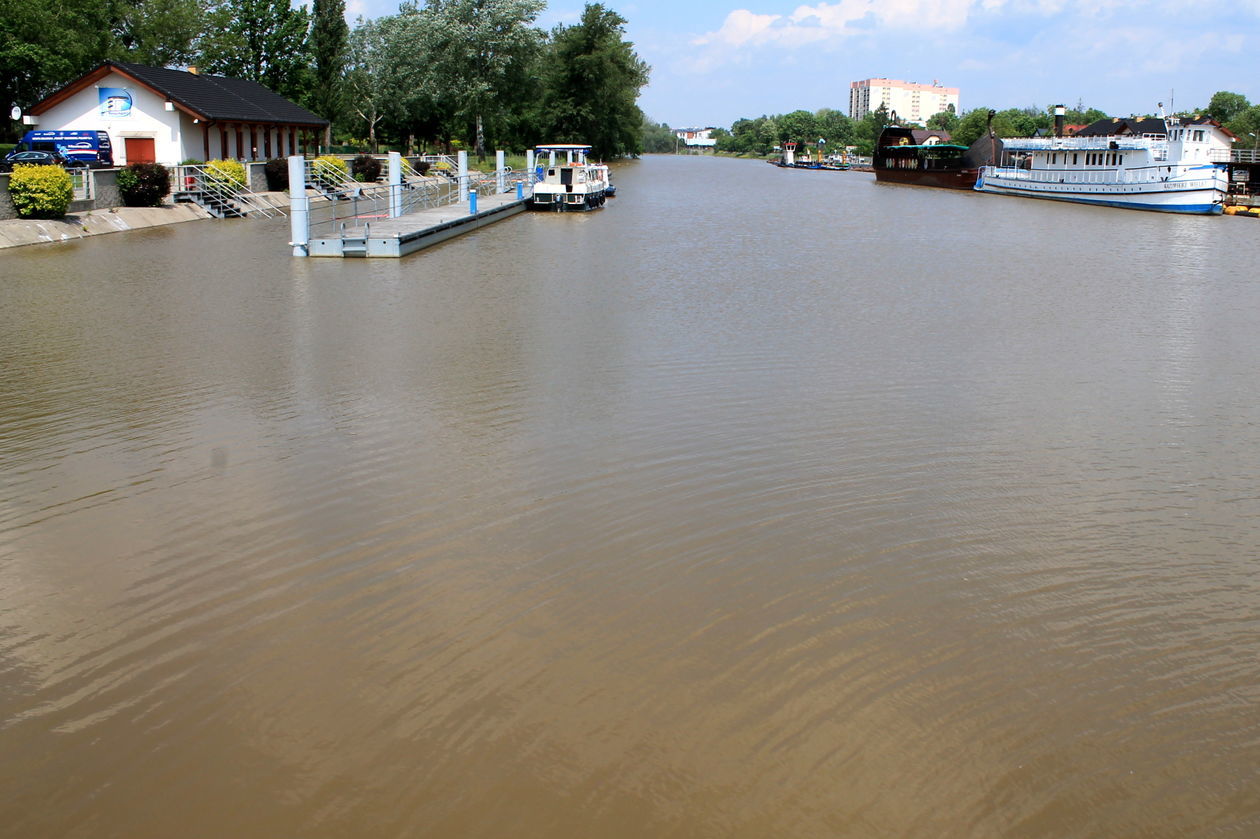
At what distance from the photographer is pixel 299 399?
11.1 m

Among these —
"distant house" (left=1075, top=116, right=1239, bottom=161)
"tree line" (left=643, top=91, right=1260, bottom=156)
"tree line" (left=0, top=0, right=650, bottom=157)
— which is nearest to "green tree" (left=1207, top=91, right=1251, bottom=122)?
"tree line" (left=643, top=91, right=1260, bottom=156)

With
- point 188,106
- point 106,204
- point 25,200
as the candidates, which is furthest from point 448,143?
point 25,200

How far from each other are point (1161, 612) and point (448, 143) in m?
67.6

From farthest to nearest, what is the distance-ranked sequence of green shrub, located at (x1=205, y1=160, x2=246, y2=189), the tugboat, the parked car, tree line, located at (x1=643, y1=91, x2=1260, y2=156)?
1. tree line, located at (x1=643, y1=91, x2=1260, y2=156)
2. the tugboat
3. green shrub, located at (x1=205, y1=160, x2=246, y2=189)
4. the parked car

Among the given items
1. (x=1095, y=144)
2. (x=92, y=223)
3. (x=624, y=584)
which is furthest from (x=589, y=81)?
(x=624, y=584)

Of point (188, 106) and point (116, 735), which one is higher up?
point (188, 106)

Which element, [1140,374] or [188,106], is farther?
[188,106]

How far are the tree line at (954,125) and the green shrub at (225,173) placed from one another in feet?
139

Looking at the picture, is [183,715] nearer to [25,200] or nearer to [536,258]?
[536,258]

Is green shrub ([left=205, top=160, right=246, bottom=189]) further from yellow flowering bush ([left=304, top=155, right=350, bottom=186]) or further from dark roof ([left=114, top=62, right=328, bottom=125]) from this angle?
yellow flowering bush ([left=304, top=155, right=350, bottom=186])

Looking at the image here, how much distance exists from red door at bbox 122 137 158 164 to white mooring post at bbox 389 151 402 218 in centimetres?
1200

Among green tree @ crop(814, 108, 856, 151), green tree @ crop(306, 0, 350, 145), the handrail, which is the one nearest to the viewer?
the handrail

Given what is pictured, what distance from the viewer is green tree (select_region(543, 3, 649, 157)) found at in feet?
259

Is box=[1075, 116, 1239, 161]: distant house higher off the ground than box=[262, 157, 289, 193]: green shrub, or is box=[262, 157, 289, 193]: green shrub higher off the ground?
box=[1075, 116, 1239, 161]: distant house
